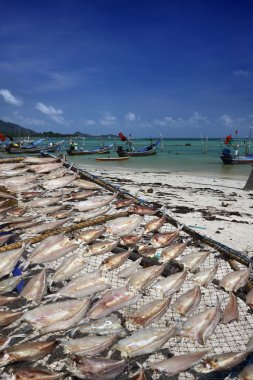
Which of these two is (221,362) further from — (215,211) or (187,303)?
(215,211)

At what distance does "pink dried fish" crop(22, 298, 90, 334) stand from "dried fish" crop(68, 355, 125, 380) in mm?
483

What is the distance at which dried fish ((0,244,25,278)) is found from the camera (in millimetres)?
3758

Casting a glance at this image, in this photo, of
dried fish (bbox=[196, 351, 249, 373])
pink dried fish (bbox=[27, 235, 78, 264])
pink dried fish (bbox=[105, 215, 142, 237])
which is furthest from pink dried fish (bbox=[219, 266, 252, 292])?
pink dried fish (bbox=[27, 235, 78, 264])

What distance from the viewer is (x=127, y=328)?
3.37 m

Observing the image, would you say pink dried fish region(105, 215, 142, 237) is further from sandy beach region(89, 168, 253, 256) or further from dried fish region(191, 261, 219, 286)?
sandy beach region(89, 168, 253, 256)

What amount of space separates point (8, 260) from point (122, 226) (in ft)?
6.64

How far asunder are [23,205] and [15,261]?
2.14 metres

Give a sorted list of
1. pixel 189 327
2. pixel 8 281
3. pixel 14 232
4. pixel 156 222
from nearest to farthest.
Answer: pixel 189 327 < pixel 8 281 < pixel 14 232 < pixel 156 222

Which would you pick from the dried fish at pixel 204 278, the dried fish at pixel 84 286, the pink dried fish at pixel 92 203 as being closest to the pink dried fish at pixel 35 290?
the dried fish at pixel 84 286

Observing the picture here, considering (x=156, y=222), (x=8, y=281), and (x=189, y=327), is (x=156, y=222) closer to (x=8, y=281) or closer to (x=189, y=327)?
(x=189, y=327)

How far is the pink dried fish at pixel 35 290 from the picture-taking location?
3498 mm

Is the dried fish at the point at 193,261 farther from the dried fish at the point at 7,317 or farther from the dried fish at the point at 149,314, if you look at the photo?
the dried fish at the point at 7,317

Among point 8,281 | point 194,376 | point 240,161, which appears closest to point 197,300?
point 194,376

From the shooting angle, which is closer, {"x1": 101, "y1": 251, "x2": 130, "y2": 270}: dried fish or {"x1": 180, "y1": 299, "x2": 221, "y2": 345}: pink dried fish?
{"x1": 180, "y1": 299, "x2": 221, "y2": 345}: pink dried fish
